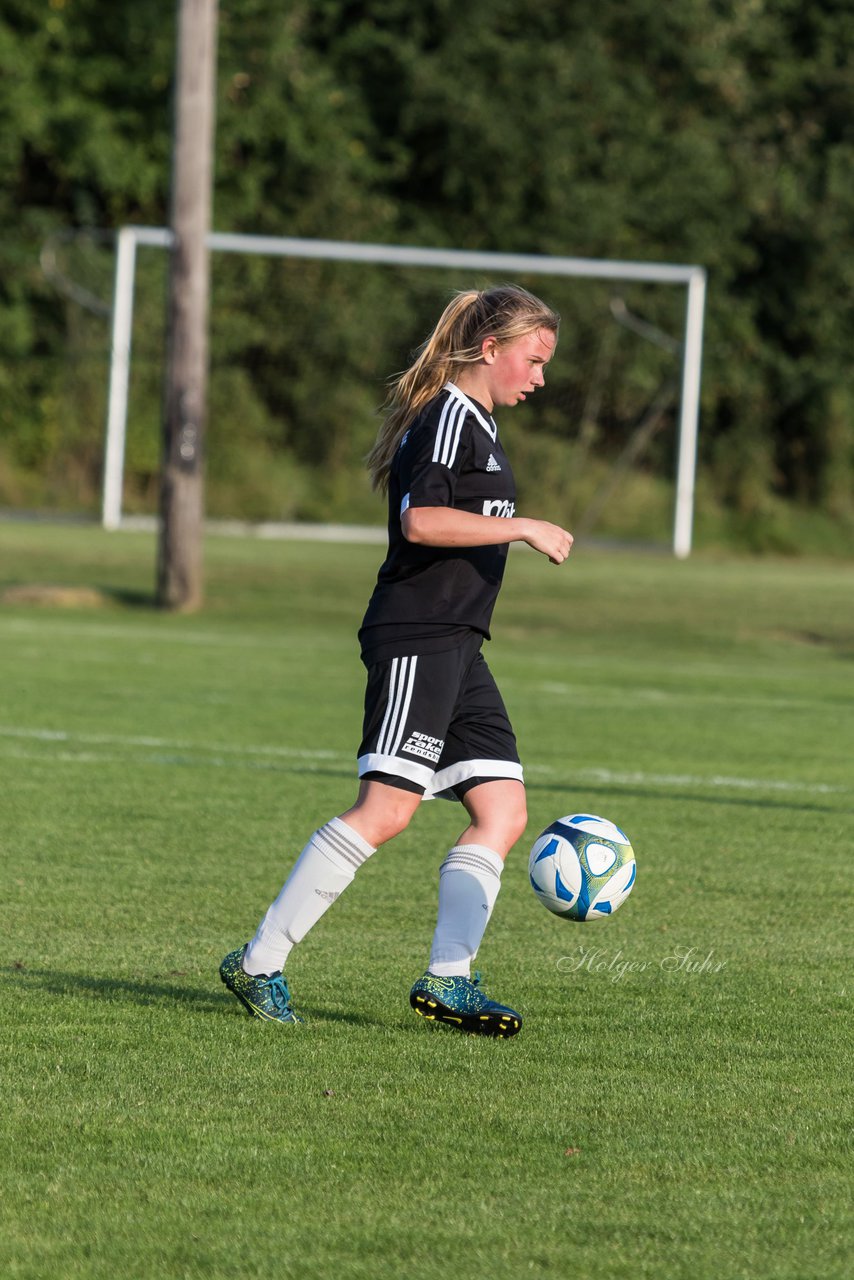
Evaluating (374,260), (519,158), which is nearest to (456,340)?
(374,260)

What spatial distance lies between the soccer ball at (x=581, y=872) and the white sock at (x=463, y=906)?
303 millimetres

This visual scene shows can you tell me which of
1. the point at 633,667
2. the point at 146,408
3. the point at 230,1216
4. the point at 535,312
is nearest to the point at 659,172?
the point at 146,408

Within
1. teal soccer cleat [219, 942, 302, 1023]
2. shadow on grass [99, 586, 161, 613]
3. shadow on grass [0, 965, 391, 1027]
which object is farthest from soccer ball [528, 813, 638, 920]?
shadow on grass [99, 586, 161, 613]

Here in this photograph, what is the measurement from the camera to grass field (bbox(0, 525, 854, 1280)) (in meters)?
3.21

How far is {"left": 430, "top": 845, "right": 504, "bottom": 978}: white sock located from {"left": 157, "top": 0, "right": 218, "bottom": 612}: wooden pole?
14042 millimetres

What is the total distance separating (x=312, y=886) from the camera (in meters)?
4.54

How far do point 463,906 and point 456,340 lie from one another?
1.42m

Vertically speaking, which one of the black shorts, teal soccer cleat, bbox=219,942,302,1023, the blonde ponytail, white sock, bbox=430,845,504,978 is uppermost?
the blonde ponytail

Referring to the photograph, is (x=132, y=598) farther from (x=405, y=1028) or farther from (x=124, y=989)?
(x=405, y=1028)

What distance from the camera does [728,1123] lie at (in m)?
3.86

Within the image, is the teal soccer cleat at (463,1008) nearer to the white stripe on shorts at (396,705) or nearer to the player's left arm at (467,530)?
the white stripe on shorts at (396,705)

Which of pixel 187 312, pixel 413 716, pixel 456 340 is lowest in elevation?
pixel 413 716

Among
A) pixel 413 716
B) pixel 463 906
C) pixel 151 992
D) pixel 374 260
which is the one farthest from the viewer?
pixel 374 260

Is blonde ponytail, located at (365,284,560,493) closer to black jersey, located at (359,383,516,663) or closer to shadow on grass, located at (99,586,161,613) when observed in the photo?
black jersey, located at (359,383,516,663)
